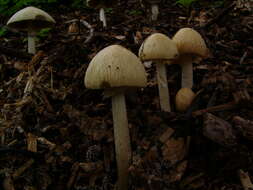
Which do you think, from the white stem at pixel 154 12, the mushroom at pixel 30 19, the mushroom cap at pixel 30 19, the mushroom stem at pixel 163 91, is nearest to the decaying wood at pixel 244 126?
the mushroom stem at pixel 163 91

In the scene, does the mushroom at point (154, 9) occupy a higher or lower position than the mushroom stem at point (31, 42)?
higher

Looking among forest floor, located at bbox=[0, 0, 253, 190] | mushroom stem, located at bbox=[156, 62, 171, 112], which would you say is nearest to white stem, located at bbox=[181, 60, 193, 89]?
forest floor, located at bbox=[0, 0, 253, 190]

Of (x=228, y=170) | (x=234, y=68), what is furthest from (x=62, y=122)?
(x=234, y=68)

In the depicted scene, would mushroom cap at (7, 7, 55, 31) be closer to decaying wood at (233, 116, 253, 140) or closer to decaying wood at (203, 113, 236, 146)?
decaying wood at (203, 113, 236, 146)

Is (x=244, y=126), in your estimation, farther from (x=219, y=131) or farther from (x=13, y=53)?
(x=13, y=53)

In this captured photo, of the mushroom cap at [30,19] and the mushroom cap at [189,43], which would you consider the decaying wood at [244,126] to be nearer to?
the mushroom cap at [189,43]

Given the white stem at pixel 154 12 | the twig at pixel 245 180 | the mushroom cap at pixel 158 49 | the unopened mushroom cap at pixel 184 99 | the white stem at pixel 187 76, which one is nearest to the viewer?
the twig at pixel 245 180
